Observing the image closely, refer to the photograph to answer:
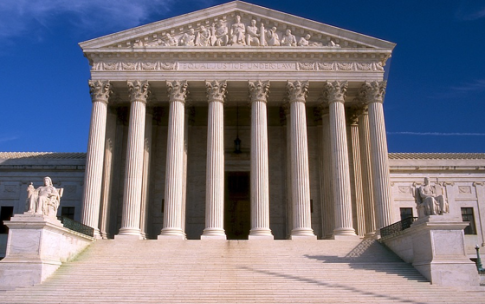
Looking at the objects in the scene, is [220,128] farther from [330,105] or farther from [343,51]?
[343,51]

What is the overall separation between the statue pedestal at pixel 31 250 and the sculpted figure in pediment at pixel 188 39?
53.0 feet

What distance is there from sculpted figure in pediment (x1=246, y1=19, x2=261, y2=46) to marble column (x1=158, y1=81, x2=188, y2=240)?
5736 mm

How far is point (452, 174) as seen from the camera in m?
42.3

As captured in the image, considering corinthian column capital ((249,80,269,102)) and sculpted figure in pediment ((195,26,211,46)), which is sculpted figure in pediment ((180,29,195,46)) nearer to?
sculpted figure in pediment ((195,26,211,46))

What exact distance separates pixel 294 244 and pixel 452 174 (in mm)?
19515

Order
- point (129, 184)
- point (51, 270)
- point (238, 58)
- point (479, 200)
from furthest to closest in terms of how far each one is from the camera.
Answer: point (479, 200) < point (238, 58) < point (129, 184) < point (51, 270)

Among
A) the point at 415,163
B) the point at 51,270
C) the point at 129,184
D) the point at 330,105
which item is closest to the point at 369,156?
the point at 330,105

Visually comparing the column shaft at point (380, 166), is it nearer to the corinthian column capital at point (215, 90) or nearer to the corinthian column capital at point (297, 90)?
the corinthian column capital at point (297, 90)

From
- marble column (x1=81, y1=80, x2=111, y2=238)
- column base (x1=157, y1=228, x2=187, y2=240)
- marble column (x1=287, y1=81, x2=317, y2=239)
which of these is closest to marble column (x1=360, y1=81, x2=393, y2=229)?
marble column (x1=287, y1=81, x2=317, y2=239)

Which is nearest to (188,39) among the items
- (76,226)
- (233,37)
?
(233,37)

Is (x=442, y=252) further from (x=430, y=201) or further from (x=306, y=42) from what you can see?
(x=306, y=42)

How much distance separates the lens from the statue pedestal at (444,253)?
22.7 meters

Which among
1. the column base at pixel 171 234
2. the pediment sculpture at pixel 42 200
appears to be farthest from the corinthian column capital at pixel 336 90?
the pediment sculpture at pixel 42 200

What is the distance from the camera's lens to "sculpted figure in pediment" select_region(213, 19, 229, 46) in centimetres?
3582
